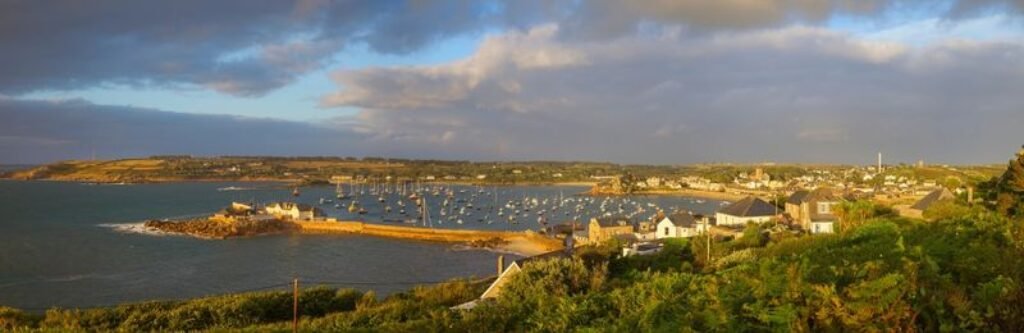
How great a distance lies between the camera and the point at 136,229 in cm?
5072

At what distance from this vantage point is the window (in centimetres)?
2839

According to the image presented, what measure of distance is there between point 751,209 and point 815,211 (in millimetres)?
5006

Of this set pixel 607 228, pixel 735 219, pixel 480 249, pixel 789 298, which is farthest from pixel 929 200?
pixel 789 298

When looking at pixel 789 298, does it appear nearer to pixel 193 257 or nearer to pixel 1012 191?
pixel 1012 191

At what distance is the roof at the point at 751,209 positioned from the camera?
109 feet

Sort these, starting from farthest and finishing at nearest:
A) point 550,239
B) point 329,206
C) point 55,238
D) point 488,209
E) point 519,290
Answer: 1. point 329,206
2. point 488,209
3. point 55,238
4. point 550,239
5. point 519,290

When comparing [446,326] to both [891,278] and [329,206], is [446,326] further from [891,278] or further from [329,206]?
[329,206]

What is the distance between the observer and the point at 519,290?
12.0 metres

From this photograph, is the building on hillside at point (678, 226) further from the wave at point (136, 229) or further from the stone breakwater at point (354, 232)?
the wave at point (136, 229)

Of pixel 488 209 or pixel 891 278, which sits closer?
pixel 891 278

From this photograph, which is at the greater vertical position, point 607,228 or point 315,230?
point 607,228

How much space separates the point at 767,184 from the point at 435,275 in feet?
266

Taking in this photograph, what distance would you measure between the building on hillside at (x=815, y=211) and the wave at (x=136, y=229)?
42.1 metres

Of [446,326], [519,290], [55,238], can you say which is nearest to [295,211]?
[55,238]
